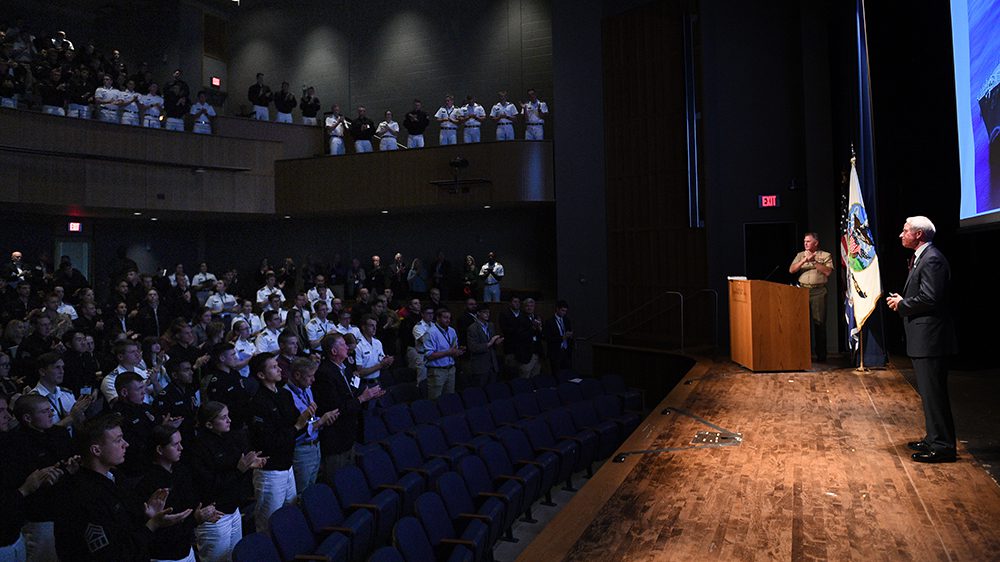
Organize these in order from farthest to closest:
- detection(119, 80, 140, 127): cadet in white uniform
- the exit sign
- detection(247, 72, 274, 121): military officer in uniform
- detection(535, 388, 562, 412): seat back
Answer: detection(247, 72, 274, 121): military officer in uniform → detection(119, 80, 140, 127): cadet in white uniform → the exit sign → detection(535, 388, 562, 412): seat back

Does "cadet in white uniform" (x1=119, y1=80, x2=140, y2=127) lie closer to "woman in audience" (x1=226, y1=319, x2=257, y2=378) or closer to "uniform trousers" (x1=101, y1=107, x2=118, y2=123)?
"uniform trousers" (x1=101, y1=107, x2=118, y2=123)

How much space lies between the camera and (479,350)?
9352 millimetres

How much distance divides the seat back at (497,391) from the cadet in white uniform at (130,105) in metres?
9.81

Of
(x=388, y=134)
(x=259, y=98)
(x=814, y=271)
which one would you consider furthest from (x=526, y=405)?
(x=259, y=98)

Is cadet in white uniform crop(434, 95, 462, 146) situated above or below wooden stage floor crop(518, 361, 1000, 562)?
above

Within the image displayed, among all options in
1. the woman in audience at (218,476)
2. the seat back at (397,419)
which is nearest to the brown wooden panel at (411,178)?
the seat back at (397,419)

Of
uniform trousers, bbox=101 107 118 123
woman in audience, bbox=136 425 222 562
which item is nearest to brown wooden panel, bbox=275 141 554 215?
uniform trousers, bbox=101 107 118 123

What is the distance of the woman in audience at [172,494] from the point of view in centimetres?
368

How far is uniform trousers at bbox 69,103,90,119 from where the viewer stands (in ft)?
44.3

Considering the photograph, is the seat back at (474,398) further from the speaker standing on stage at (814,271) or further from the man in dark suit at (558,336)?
the speaker standing on stage at (814,271)

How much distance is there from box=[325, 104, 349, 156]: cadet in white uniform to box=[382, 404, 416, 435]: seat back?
997cm

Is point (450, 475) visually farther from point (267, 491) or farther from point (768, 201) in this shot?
point (768, 201)

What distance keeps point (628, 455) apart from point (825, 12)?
329 inches

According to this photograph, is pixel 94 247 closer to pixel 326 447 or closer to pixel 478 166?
pixel 478 166
